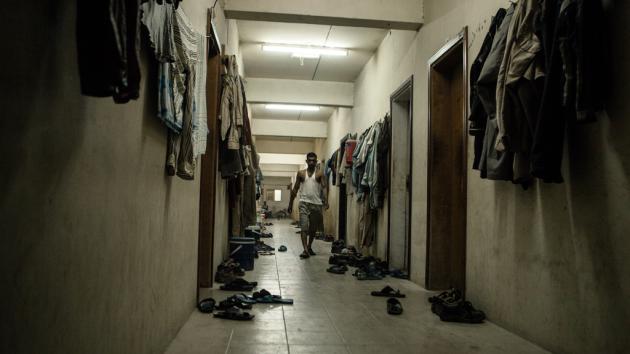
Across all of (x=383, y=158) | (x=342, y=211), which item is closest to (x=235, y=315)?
(x=383, y=158)

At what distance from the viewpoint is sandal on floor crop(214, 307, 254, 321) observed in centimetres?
326

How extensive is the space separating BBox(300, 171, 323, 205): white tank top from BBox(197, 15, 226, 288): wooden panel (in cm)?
341

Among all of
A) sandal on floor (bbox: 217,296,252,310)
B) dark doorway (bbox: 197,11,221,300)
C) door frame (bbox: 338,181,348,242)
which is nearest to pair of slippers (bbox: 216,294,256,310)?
sandal on floor (bbox: 217,296,252,310)

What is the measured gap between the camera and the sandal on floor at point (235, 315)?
3.26m

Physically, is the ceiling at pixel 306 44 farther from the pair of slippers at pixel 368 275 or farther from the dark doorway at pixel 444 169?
the pair of slippers at pixel 368 275

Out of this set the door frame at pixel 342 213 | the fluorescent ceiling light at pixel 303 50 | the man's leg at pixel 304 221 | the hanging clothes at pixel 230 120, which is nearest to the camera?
the hanging clothes at pixel 230 120

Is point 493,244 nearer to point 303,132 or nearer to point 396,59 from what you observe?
point 396,59

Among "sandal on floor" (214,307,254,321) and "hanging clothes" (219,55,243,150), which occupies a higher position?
"hanging clothes" (219,55,243,150)

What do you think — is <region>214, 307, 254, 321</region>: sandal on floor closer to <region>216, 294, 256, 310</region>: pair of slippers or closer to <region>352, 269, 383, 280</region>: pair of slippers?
<region>216, 294, 256, 310</region>: pair of slippers

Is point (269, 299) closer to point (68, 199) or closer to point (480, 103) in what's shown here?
point (480, 103)

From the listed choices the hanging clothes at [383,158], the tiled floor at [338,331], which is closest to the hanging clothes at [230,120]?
the tiled floor at [338,331]

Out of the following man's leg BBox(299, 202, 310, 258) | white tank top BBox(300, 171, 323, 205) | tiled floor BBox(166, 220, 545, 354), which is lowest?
tiled floor BBox(166, 220, 545, 354)

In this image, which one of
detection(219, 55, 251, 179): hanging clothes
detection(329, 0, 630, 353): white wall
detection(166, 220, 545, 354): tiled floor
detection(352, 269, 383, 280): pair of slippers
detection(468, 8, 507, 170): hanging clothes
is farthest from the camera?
detection(352, 269, 383, 280): pair of slippers

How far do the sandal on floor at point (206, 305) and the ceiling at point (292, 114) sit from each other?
324 inches
